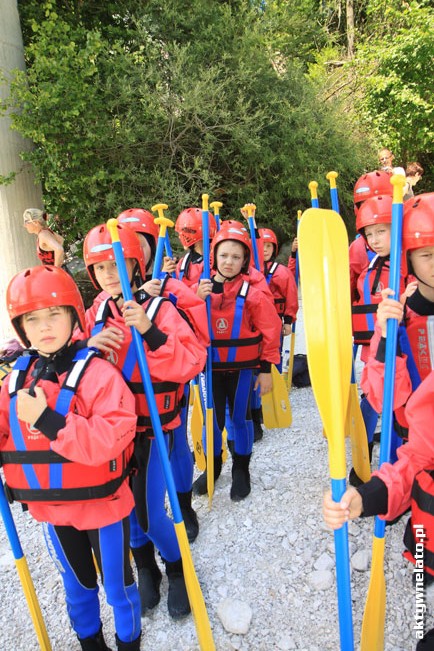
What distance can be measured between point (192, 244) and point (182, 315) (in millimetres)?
2087

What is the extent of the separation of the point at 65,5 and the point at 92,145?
290 centimetres

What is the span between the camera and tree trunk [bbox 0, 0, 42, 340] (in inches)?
290

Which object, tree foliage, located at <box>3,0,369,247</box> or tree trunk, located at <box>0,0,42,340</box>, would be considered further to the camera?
tree foliage, located at <box>3,0,369,247</box>

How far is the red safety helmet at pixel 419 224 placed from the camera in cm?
192

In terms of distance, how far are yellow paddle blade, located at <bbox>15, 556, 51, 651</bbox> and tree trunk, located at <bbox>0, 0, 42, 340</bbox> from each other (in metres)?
5.83

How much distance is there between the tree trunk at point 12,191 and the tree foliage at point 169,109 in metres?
0.29

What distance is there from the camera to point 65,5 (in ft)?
A: 28.9

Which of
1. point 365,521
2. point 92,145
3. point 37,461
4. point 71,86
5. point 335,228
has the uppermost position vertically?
point 71,86

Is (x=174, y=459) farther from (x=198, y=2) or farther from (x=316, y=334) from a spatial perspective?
(x=198, y=2)

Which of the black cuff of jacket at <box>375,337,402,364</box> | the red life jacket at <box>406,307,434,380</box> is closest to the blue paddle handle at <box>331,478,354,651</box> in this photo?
the black cuff of jacket at <box>375,337,402,364</box>

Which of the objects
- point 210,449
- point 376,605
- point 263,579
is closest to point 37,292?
point 376,605

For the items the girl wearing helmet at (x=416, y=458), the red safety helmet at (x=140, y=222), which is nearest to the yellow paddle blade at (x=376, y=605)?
the girl wearing helmet at (x=416, y=458)

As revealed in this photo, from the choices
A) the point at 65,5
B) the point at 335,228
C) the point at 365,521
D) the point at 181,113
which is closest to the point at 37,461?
the point at 335,228

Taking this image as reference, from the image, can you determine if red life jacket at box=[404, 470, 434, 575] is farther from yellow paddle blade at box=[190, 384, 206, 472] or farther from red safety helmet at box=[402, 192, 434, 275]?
yellow paddle blade at box=[190, 384, 206, 472]
